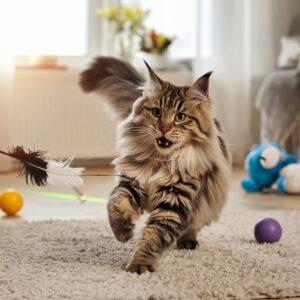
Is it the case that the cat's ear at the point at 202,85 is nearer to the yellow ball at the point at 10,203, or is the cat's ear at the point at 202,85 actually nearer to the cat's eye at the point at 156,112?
the cat's eye at the point at 156,112

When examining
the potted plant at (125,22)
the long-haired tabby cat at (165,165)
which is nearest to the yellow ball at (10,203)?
the long-haired tabby cat at (165,165)

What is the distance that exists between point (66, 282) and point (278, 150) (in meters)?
→ 2.14

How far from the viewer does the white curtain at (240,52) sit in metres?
4.73

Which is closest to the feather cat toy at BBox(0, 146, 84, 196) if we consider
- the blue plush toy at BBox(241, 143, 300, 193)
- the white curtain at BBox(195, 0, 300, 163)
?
the blue plush toy at BBox(241, 143, 300, 193)

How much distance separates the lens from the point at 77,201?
3213 millimetres

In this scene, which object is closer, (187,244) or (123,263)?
(123,263)

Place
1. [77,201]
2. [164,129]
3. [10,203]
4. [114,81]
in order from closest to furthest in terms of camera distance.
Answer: [164,129] < [114,81] < [10,203] < [77,201]

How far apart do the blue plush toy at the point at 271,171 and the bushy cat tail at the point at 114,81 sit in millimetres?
1459

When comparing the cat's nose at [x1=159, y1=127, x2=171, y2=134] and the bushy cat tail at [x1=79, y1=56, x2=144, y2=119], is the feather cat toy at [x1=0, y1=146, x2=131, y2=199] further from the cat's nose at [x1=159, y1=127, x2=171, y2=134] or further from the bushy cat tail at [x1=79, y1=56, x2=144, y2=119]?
the bushy cat tail at [x1=79, y1=56, x2=144, y2=119]

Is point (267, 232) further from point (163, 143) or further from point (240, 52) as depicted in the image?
point (240, 52)

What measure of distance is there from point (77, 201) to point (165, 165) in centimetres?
136

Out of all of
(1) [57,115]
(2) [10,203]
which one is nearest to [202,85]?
(2) [10,203]

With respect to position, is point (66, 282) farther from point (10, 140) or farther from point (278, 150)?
point (10, 140)

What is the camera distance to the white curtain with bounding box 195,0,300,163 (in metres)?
4.73
